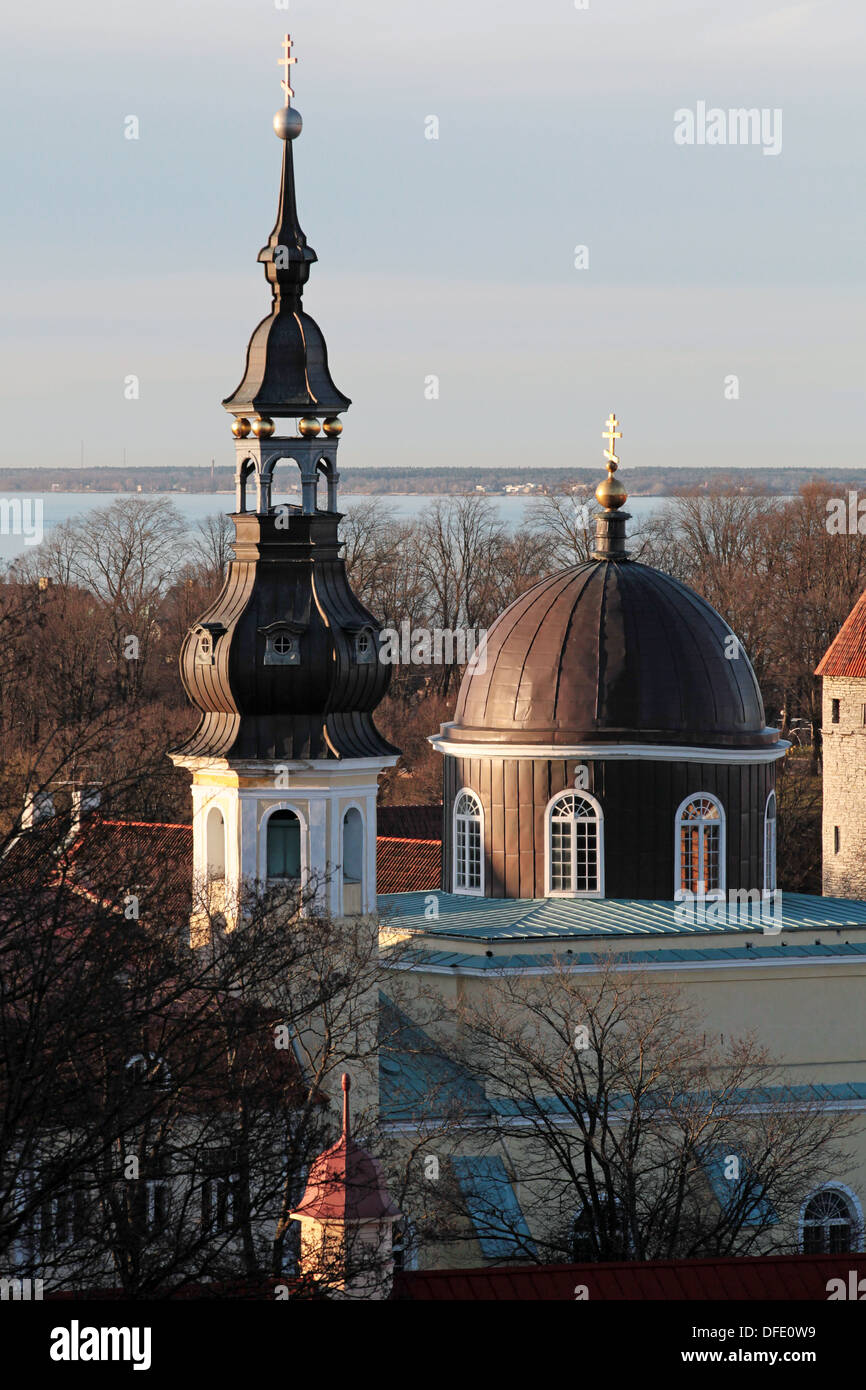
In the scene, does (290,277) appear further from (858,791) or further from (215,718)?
(858,791)

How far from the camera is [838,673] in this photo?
64.4 metres

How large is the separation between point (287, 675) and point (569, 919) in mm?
5935

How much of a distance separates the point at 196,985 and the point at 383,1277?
3585 millimetres

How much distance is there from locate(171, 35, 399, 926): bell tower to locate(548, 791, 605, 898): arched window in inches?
162

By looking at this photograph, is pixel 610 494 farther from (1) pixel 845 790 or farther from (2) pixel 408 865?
(1) pixel 845 790

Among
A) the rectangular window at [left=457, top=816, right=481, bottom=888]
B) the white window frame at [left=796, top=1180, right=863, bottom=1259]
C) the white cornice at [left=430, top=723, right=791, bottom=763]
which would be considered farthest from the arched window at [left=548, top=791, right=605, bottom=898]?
the white window frame at [left=796, top=1180, right=863, bottom=1259]

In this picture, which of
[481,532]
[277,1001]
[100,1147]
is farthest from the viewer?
[481,532]

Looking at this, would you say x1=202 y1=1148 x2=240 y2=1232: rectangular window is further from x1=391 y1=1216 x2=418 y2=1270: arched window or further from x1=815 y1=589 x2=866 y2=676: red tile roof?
x1=815 y1=589 x2=866 y2=676: red tile roof

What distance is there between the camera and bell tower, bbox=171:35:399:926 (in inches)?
1465

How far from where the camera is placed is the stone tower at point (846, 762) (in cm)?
6366

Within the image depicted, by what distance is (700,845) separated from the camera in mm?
41469

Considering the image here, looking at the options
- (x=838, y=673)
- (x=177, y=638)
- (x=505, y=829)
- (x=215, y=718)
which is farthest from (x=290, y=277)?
(x=177, y=638)

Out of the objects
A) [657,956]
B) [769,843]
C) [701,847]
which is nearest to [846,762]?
[769,843]

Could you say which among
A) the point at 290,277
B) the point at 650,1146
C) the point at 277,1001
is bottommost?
the point at 650,1146
